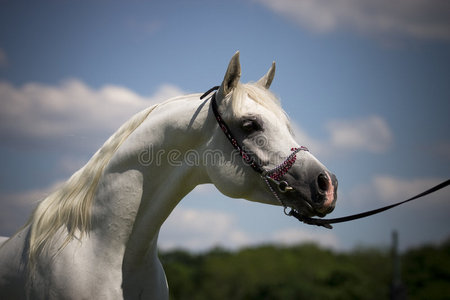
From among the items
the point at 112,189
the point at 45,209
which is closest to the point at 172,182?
the point at 112,189

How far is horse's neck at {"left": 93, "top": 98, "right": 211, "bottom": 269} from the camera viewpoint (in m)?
3.21

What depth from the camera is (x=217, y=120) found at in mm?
3158

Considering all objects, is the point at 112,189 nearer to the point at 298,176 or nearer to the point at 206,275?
the point at 298,176

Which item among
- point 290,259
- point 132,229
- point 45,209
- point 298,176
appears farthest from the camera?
point 290,259

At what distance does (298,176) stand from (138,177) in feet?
4.04

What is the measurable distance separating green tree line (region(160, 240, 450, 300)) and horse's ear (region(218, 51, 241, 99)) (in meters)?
22.5

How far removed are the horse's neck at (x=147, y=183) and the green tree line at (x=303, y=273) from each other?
2239 cm

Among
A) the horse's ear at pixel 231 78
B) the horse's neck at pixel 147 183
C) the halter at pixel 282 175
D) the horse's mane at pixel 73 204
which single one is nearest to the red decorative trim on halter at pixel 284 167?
the halter at pixel 282 175

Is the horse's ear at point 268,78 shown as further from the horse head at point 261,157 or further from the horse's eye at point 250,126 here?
the horse's eye at point 250,126

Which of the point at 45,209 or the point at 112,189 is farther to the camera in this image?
the point at 45,209

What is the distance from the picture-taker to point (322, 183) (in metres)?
2.76

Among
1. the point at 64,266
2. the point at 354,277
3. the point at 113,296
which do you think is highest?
the point at 354,277

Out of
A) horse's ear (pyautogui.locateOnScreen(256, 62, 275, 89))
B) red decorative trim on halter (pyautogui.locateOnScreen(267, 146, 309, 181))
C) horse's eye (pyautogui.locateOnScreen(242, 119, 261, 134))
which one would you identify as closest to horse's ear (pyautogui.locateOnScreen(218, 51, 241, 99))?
horse's eye (pyautogui.locateOnScreen(242, 119, 261, 134))

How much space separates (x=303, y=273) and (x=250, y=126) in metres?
29.9
